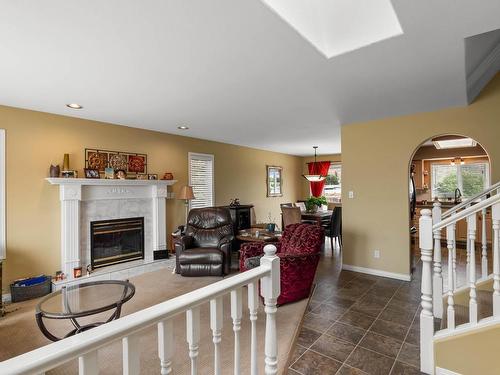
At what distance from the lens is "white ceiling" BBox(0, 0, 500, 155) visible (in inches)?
68.1

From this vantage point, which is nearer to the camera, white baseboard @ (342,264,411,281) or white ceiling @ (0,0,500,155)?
white ceiling @ (0,0,500,155)

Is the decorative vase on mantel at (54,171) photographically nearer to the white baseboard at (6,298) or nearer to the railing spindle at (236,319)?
the white baseboard at (6,298)

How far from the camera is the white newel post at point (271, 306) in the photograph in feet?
4.21

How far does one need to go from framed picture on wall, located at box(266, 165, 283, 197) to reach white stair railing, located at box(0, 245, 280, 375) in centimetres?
678

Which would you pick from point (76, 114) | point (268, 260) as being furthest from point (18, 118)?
point (268, 260)

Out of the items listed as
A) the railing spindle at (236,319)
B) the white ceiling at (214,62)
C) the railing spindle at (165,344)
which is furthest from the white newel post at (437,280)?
the railing spindle at (165,344)

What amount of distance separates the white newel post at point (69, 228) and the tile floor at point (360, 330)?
346 cm

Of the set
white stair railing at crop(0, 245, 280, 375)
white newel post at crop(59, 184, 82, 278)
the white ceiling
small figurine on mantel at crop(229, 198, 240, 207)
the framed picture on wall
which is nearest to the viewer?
white stair railing at crop(0, 245, 280, 375)

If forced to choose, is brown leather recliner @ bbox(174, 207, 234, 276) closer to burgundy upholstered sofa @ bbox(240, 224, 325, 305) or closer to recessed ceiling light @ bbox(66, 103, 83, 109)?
burgundy upholstered sofa @ bbox(240, 224, 325, 305)

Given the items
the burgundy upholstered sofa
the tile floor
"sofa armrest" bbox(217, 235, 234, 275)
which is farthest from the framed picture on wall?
the burgundy upholstered sofa

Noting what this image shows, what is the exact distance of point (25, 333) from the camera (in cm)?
272

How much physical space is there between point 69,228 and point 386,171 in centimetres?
494

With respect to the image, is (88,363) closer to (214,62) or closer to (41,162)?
(214,62)

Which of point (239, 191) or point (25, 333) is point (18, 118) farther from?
point (239, 191)
